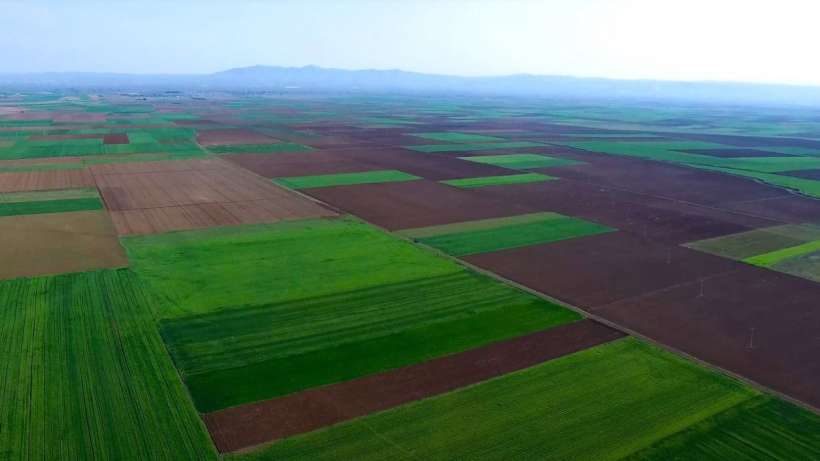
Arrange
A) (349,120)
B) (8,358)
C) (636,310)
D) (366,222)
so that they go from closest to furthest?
1. (8,358)
2. (636,310)
3. (366,222)
4. (349,120)

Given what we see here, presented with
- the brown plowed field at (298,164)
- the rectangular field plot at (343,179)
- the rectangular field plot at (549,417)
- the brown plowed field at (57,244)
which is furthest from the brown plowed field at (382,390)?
the brown plowed field at (298,164)

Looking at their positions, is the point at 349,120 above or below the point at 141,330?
above

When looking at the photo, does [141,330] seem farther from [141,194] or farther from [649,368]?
[141,194]

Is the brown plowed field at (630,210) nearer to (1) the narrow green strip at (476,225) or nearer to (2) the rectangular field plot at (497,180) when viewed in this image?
(2) the rectangular field plot at (497,180)

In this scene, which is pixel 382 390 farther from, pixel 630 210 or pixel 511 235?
pixel 630 210

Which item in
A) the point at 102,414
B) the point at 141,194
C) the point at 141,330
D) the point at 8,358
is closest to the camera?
the point at 102,414

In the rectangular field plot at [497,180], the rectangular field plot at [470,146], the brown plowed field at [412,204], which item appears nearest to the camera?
the brown plowed field at [412,204]

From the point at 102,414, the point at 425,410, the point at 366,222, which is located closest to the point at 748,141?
the point at 366,222

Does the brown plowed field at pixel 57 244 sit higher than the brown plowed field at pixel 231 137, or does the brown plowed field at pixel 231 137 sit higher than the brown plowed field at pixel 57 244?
the brown plowed field at pixel 231 137
